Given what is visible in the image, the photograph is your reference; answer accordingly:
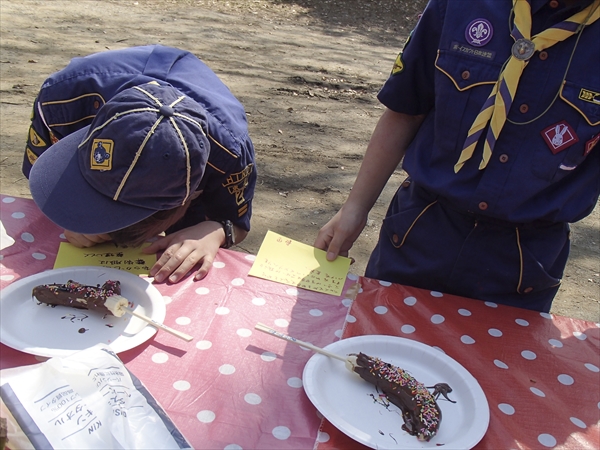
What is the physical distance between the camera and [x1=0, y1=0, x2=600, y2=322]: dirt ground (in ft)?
11.5

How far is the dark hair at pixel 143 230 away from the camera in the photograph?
1.50 metres

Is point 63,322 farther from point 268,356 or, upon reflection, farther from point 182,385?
point 268,356

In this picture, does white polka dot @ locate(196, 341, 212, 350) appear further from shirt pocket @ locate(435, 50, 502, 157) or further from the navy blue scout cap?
shirt pocket @ locate(435, 50, 502, 157)

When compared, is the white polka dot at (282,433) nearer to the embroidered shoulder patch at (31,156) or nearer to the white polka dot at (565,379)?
the white polka dot at (565,379)

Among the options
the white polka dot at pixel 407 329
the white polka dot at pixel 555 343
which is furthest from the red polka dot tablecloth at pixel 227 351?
the white polka dot at pixel 555 343

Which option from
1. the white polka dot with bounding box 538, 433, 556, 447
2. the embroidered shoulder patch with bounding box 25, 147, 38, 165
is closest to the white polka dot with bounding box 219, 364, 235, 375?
the white polka dot with bounding box 538, 433, 556, 447

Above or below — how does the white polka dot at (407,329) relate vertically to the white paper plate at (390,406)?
below

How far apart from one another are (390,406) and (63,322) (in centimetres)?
71

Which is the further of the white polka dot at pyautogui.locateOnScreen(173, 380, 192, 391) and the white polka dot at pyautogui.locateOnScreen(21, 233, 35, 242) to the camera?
the white polka dot at pyautogui.locateOnScreen(21, 233, 35, 242)

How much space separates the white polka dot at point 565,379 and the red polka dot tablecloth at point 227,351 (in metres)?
0.49

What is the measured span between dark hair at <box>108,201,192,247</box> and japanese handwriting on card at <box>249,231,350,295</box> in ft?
0.91

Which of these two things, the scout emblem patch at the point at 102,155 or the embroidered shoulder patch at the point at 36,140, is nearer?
the scout emblem patch at the point at 102,155

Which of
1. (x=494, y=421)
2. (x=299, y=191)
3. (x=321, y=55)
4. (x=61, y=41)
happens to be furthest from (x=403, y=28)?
(x=494, y=421)

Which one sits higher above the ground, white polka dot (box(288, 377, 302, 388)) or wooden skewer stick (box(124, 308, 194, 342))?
white polka dot (box(288, 377, 302, 388))
